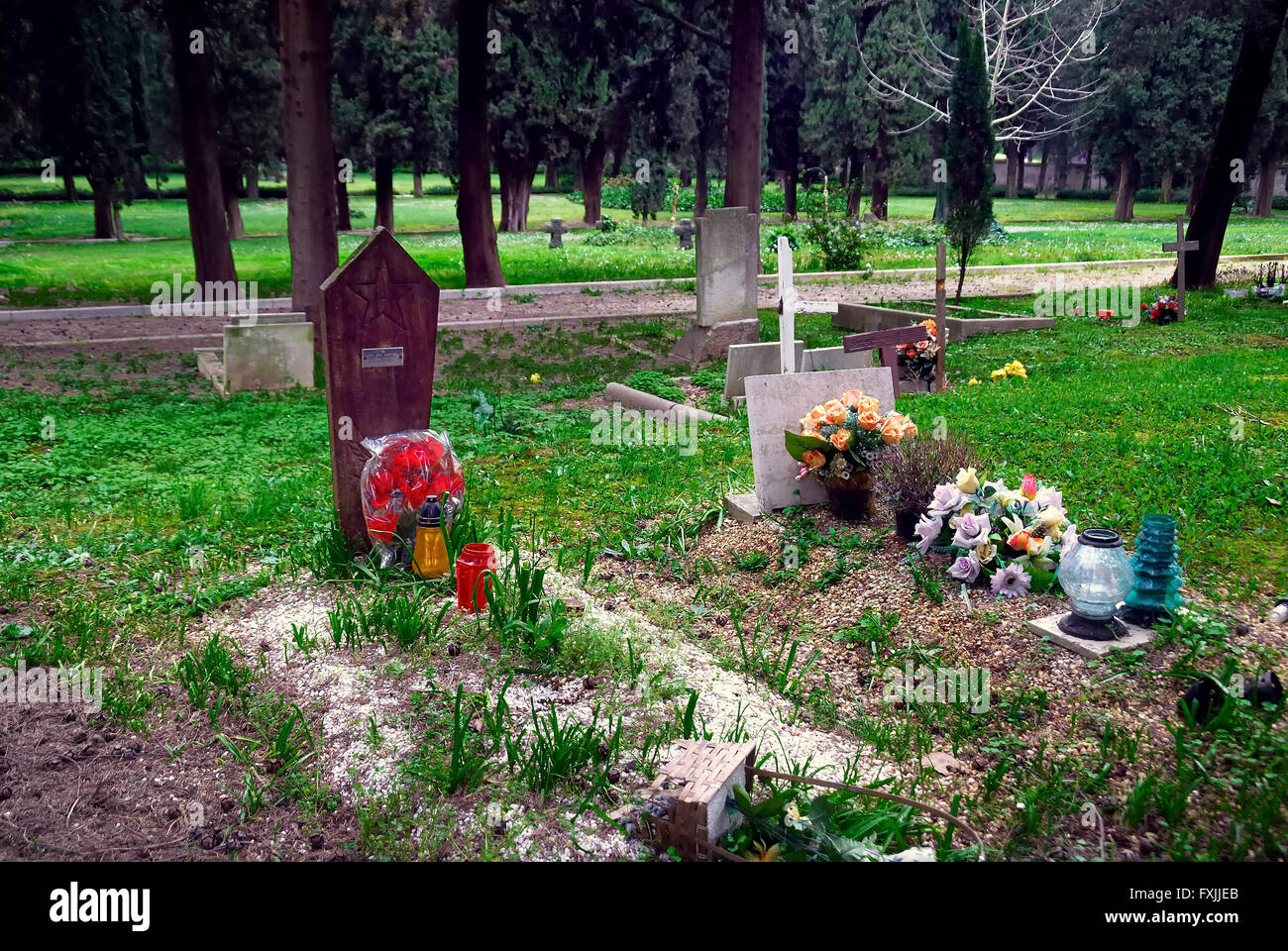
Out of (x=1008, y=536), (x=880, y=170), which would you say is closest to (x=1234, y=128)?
(x=1008, y=536)

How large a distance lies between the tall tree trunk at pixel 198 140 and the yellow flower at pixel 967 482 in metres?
13.6

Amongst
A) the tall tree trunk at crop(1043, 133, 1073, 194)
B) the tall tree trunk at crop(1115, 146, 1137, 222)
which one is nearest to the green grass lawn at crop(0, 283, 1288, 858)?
the tall tree trunk at crop(1115, 146, 1137, 222)

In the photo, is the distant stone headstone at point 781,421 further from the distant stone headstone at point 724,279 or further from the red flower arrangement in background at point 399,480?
the distant stone headstone at point 724,279

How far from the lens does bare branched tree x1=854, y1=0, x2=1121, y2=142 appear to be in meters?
30.2

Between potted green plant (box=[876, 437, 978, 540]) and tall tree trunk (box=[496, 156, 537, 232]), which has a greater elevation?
tall tree trunk (box=[496, 156, 537, 232])

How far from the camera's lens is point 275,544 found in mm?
6488

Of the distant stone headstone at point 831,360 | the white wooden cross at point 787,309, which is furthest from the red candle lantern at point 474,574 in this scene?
the distant stone headstone at point 831,360

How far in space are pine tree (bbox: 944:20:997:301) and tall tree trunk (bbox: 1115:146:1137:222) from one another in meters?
31.4

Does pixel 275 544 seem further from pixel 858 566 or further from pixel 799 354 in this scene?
pixel 799 354

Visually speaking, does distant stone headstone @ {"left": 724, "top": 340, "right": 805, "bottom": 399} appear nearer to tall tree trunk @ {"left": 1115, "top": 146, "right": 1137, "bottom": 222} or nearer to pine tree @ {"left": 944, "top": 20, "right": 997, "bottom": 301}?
pine tree @ {"left": 944, "top": 20, "right": 997, "bottom": 301}

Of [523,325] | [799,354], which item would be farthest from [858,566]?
[523,325]

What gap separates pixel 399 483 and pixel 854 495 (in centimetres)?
281
